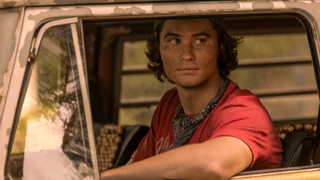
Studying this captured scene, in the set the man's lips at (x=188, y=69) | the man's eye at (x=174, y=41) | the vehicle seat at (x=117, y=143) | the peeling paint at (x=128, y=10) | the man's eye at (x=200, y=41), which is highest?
the peeling paint at (x=128, y=10)

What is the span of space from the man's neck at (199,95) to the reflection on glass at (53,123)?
29.7 inches

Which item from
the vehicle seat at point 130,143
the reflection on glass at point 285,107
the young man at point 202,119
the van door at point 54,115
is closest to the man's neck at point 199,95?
the young man at point 202,119

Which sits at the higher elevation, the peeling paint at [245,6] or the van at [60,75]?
the peeling paint at [245,6]

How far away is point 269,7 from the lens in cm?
→ 125

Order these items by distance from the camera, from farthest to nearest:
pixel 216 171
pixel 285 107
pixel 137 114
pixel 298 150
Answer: pixel 285 107 < pixel 137 114 < pixel 298 150 < pixel 216 171

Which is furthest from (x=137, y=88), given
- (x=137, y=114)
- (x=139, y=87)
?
(x=137, y=114)

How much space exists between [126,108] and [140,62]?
1.73ft

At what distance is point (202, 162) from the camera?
1195mm

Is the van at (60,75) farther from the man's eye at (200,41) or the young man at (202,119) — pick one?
the man's eye at (200,41)

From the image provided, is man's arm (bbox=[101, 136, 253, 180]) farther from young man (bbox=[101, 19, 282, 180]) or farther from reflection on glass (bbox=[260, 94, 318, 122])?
reflection on glass (bbox=[260, 94, 318, 122])

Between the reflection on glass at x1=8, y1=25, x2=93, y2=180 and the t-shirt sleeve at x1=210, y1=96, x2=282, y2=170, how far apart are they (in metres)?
0.48

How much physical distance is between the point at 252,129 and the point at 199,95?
0.53 metres

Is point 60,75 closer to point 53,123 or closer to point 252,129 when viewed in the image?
point 53,123

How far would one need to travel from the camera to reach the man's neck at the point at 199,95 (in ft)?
5.90
